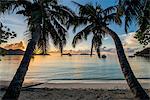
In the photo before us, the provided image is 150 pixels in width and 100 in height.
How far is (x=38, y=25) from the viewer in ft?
56.0

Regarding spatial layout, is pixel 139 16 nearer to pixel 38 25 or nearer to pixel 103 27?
pixel 103 27

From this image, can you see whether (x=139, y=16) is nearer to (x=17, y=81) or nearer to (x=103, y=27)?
(x=103, y=27)

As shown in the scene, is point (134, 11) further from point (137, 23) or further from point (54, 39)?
point (54, 39)

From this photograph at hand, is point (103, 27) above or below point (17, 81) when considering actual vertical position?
above

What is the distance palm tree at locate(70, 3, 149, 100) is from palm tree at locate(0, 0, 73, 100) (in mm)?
738

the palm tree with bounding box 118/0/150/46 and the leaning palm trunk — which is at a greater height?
the palm tree with bounding box 118/0/150/46

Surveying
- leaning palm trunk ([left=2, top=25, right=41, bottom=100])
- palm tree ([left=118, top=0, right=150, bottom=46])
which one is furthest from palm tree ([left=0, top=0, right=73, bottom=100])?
palm tree ([left=118, top=0, right=150, bottom=46])

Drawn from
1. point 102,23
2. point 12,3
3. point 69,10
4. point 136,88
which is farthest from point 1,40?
point 136,88

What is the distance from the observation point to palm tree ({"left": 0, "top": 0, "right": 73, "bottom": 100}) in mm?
16188

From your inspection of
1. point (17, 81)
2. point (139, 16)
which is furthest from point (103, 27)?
point (17, 81)

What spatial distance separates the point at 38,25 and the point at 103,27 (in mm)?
3436

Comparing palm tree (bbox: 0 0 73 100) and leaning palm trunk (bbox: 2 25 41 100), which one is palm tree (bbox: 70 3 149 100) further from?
leaning palm trunk (bbox: 2 25 41 100)

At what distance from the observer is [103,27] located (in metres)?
18.4

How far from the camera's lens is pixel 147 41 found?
16016mm
